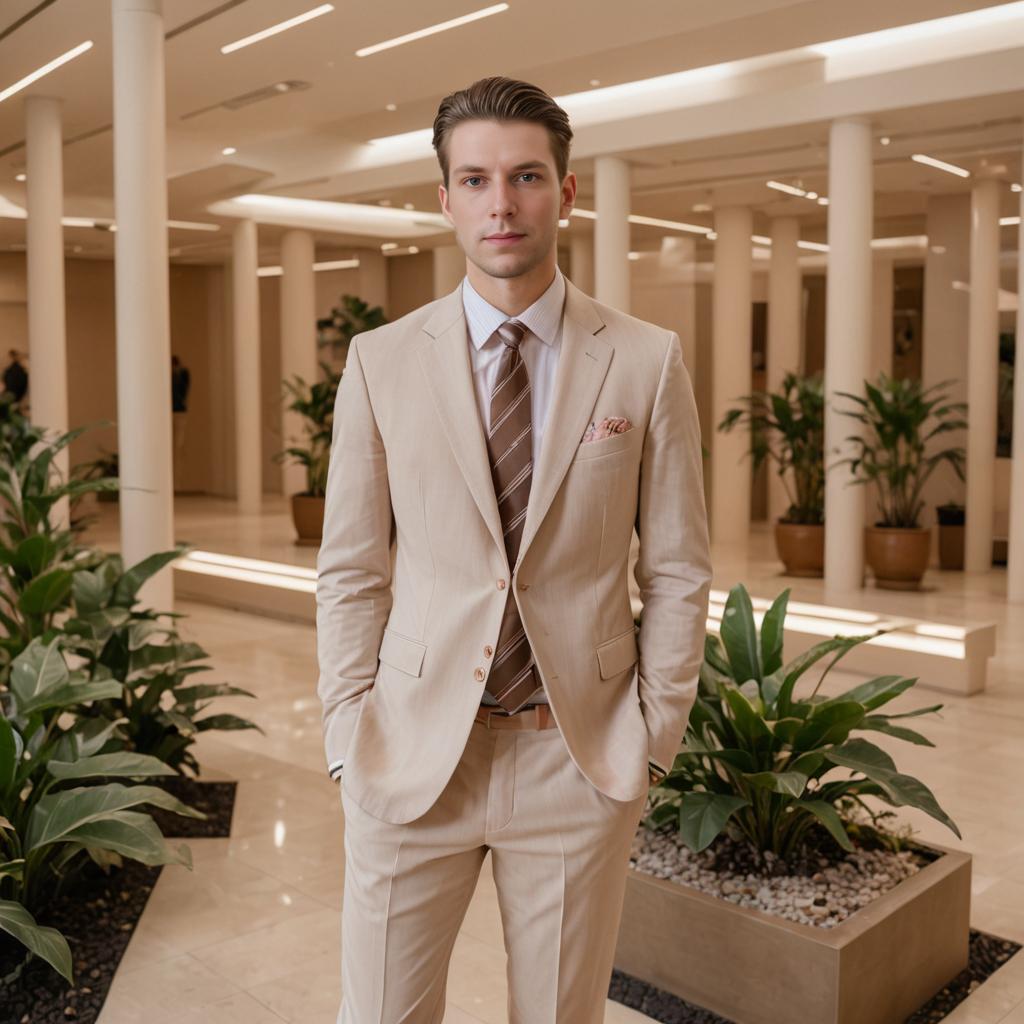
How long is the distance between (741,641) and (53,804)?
1.82 m

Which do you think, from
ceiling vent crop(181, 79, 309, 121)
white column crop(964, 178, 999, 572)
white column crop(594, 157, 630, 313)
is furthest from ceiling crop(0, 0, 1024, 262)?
white column crop(964, 178, 999, 572)

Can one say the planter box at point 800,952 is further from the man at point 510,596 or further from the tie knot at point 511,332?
the tie knot at point 511,332

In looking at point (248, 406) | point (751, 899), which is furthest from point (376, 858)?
point (248, 406)

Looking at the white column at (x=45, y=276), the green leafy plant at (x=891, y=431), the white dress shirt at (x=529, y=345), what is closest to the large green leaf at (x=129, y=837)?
the white dress shirt at (x=529, y=345)

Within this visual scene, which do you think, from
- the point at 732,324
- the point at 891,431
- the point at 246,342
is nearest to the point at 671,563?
the point at 891,431

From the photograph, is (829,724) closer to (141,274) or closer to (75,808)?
(75,808)

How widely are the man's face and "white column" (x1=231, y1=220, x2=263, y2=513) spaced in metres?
14.2

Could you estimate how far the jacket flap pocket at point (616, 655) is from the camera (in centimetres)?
181

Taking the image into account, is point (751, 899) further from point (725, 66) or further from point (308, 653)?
point (725, 66)

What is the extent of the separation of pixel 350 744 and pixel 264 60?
8.36 meters

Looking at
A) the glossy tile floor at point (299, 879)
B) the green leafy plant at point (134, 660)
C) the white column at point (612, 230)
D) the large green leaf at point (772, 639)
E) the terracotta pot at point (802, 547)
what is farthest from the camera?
the white column at point (612, 230)

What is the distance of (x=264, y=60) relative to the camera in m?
9.17

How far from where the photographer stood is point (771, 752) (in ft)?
10.1

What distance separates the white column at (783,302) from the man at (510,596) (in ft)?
37.7
